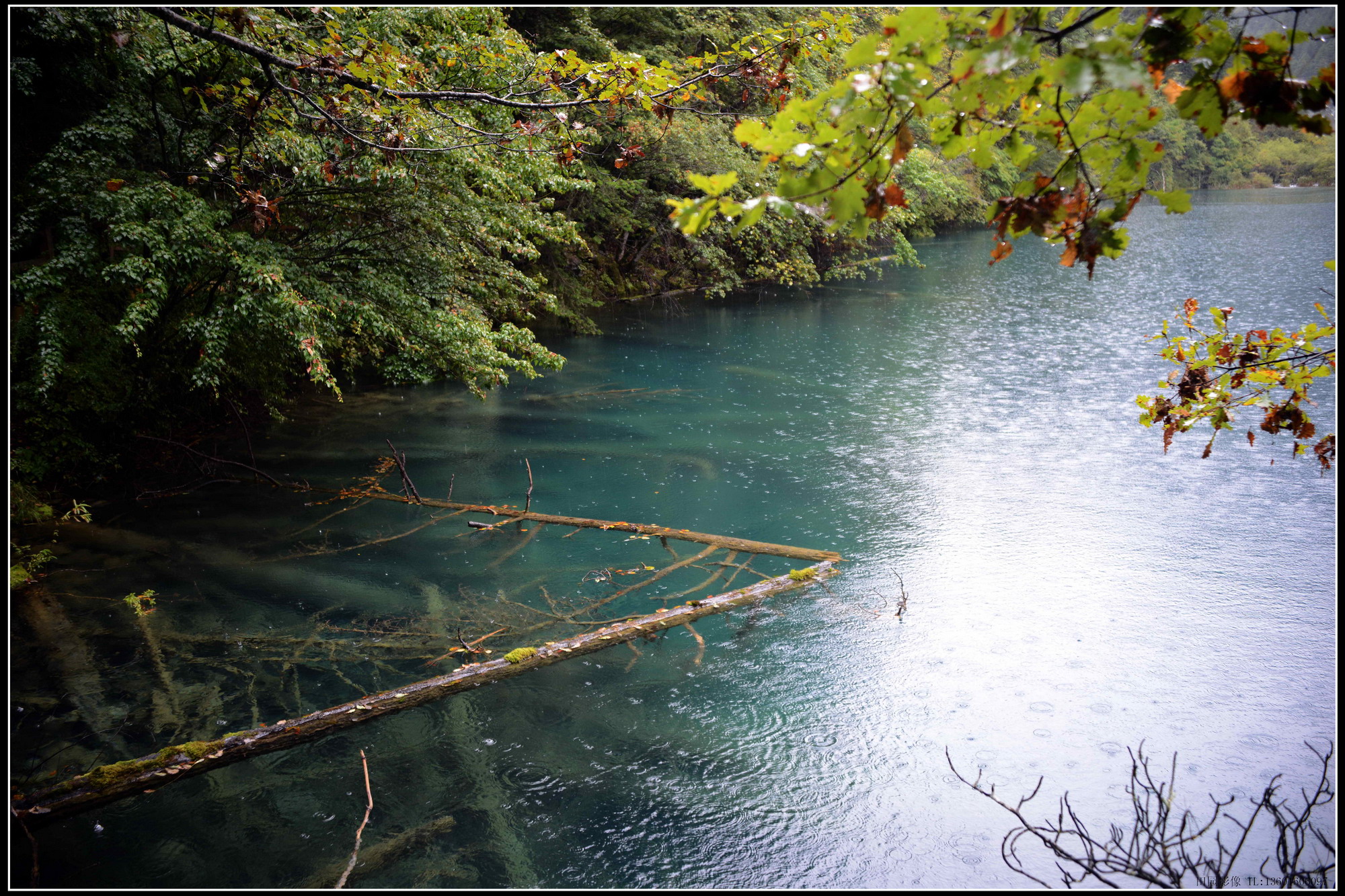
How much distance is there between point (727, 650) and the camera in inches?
227

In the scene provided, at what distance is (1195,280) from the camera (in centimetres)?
2044

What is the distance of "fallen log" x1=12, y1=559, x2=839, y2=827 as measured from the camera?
3910 millimetres

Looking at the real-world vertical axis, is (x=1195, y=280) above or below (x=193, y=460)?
above

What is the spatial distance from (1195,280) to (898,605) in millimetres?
18808

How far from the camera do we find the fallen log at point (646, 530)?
6.90m

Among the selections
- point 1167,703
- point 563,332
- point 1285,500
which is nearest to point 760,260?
point 563,332

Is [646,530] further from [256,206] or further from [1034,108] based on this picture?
[1034,108]

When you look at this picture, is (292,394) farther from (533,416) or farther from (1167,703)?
(1167,703)

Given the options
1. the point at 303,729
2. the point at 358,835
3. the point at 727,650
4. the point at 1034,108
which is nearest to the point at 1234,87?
the point at 1034,108

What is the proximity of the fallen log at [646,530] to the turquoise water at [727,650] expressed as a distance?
0.56 ft

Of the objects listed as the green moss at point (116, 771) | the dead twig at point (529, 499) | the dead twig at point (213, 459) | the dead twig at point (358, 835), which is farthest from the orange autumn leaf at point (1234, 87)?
the dead twig at point (213, 459)

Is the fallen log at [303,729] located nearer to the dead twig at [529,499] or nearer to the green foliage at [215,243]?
the dead twig at [529,499]

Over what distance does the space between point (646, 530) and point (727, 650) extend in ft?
5.67

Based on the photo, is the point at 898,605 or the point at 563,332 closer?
the point at 898,605
